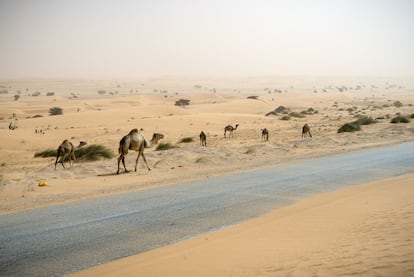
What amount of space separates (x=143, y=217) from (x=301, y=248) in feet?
14.0

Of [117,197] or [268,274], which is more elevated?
[268,274]

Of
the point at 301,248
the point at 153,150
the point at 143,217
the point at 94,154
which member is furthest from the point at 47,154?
the point at 301,248

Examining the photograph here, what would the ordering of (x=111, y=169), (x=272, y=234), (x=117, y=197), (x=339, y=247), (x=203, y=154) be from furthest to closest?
(x=203, y=154), (x=111, y=169), (x=117, y=197), (x=272, y=234), (x=339, y=247)

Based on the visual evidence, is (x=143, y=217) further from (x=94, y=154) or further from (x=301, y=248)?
(x=94, y=154)

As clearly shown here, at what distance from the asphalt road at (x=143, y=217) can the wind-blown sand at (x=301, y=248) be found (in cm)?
60

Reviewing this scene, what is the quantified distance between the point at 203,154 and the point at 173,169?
3309 mm

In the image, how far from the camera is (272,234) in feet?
31.9

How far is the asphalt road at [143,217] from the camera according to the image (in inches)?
340

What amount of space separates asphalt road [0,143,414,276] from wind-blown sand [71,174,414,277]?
60cm

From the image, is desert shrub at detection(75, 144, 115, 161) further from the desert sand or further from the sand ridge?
the sand ridge

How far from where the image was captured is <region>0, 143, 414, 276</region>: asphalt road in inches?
340

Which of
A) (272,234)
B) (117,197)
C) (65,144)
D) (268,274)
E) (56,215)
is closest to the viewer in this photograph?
(268,274)

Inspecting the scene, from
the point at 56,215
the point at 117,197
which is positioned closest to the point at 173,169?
the point at 117,197

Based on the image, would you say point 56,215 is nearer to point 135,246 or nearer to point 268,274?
point 135,246
